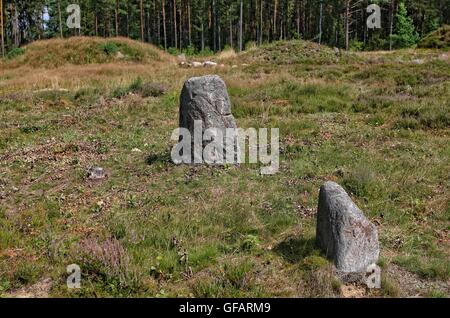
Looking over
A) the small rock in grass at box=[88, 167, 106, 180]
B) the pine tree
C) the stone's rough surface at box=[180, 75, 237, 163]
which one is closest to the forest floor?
the small rock in grass at box=[88, 167, 106, 180]

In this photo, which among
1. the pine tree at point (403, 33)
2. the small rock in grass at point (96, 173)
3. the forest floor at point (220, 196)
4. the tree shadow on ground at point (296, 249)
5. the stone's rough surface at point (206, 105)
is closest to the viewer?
the forest floor at point (220, 196)

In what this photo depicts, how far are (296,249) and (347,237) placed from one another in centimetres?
94

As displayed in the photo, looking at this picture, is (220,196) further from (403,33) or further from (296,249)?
(403,33)

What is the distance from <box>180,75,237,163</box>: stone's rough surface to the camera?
9.95m

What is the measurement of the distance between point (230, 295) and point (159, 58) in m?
30.0

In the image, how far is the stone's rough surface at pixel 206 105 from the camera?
392 inches

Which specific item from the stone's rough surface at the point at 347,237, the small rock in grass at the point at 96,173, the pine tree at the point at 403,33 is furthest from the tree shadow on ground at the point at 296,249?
the pine tree at the point at 403,33

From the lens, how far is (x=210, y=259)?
6.12 m

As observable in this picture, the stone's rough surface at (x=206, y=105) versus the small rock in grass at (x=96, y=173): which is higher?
the stone's rough surface at (x=206, y=105)

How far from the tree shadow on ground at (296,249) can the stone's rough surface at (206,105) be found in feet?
12.6

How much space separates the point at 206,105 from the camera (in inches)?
393

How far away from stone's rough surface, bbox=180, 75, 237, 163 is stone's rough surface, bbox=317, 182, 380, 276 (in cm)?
452

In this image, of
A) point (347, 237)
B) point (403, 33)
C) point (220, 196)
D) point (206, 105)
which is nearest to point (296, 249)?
point (347, 237)

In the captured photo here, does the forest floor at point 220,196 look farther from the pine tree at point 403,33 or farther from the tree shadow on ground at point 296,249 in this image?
the pine tree at point 403,33
